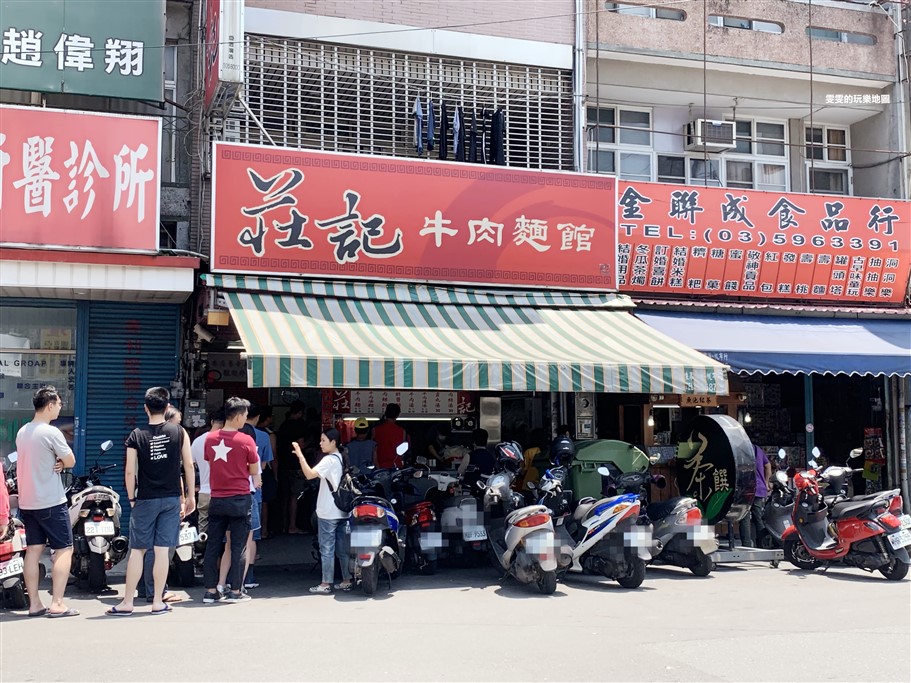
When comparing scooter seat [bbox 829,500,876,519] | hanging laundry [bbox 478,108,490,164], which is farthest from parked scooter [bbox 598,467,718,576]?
hanging laundry [bbox 478,108,490,164]

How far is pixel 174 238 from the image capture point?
41.1 ft

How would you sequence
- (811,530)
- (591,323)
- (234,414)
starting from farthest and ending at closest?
(591,323) < (811,530) < (234,414)

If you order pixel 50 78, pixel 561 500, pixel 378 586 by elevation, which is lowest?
pixel 378 586

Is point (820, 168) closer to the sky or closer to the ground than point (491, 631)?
closer to the sky

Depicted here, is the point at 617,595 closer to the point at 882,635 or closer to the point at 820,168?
the point at 882,635

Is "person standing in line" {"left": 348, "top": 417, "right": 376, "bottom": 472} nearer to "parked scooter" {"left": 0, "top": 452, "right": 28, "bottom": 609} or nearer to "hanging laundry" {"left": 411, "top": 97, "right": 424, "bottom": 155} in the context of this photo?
"parked scooter" {"left": 0, "top": 452, "right": 28, "bottom": 609}

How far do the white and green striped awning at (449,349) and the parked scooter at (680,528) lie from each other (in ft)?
3.47

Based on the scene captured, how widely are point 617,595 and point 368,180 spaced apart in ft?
19.4

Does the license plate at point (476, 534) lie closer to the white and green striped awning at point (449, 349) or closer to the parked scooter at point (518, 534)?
the parked scooter at point (518, 534)

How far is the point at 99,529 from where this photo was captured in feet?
29.1

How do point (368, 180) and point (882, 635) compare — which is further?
point (368, 180)

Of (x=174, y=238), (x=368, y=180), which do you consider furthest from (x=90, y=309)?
(x=368, y=180)

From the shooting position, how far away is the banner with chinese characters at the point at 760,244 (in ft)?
44.4

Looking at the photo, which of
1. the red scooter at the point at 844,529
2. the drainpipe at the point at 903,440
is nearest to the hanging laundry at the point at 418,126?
the red scooter at the point at 844,529
